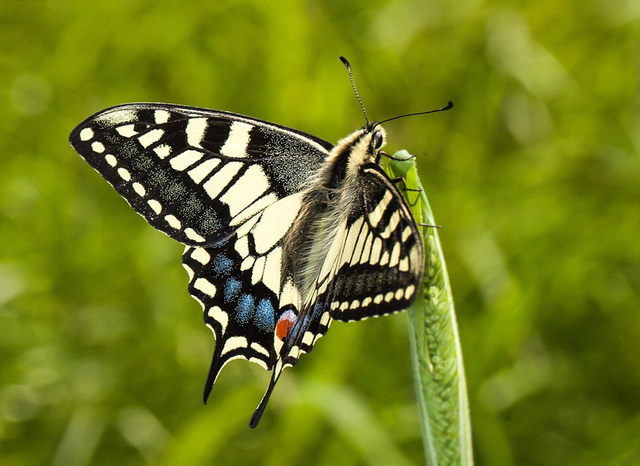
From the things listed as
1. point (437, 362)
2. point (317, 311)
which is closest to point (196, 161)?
point (317, 311)

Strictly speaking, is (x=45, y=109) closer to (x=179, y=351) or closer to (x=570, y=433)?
(x=179, y=351)

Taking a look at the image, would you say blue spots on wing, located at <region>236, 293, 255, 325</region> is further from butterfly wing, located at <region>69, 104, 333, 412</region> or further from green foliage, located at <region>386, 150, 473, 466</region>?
green foliage, located at <region>386, 150, 473, 466</region>

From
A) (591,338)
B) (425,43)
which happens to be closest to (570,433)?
(591,338)

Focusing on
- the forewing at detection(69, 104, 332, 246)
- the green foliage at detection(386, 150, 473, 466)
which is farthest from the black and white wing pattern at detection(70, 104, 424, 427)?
the green foliage at detection(386, 150, 473, 466)

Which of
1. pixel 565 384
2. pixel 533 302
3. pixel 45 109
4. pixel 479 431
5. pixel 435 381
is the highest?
pixel 45 109

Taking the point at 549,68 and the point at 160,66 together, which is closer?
the point at 549,68

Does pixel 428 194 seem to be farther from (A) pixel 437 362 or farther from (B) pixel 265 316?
(A) pixel 437 362
